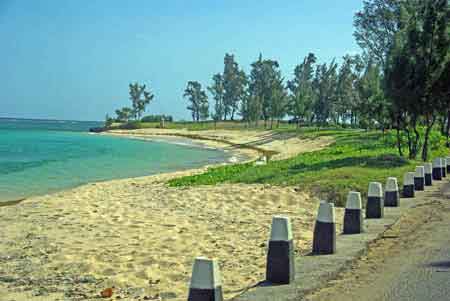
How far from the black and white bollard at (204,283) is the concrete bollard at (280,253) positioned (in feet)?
4.17

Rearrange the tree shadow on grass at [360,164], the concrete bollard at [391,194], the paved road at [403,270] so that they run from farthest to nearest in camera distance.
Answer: the tree shadow on grass at [360,164], the concrete bollard at [391,194], the paved road at [403,270]

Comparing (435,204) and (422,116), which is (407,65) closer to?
(422,116)

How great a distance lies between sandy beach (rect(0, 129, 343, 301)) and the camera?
24.2ft

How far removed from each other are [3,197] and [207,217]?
1225cm

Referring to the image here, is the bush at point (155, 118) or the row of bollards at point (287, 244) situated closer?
the row of bollards at point (287, 244)

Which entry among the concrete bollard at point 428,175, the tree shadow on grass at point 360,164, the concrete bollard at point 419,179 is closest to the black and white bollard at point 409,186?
the concrete bollard at point 419,179

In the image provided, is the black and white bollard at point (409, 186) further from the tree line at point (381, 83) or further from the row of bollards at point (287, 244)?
the tree line at point (381, 83)

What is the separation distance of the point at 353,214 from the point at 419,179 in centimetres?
634

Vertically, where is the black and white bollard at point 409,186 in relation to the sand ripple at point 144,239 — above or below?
above

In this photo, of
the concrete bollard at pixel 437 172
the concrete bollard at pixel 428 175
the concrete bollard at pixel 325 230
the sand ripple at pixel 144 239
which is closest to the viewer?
the concrete bollard at pixel 325 230

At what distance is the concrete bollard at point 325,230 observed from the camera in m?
7.32

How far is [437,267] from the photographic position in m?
6.86

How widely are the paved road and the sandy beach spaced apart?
127cm

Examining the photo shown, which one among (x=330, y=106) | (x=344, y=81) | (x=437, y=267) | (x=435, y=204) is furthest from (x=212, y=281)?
(x=330, y=106)
